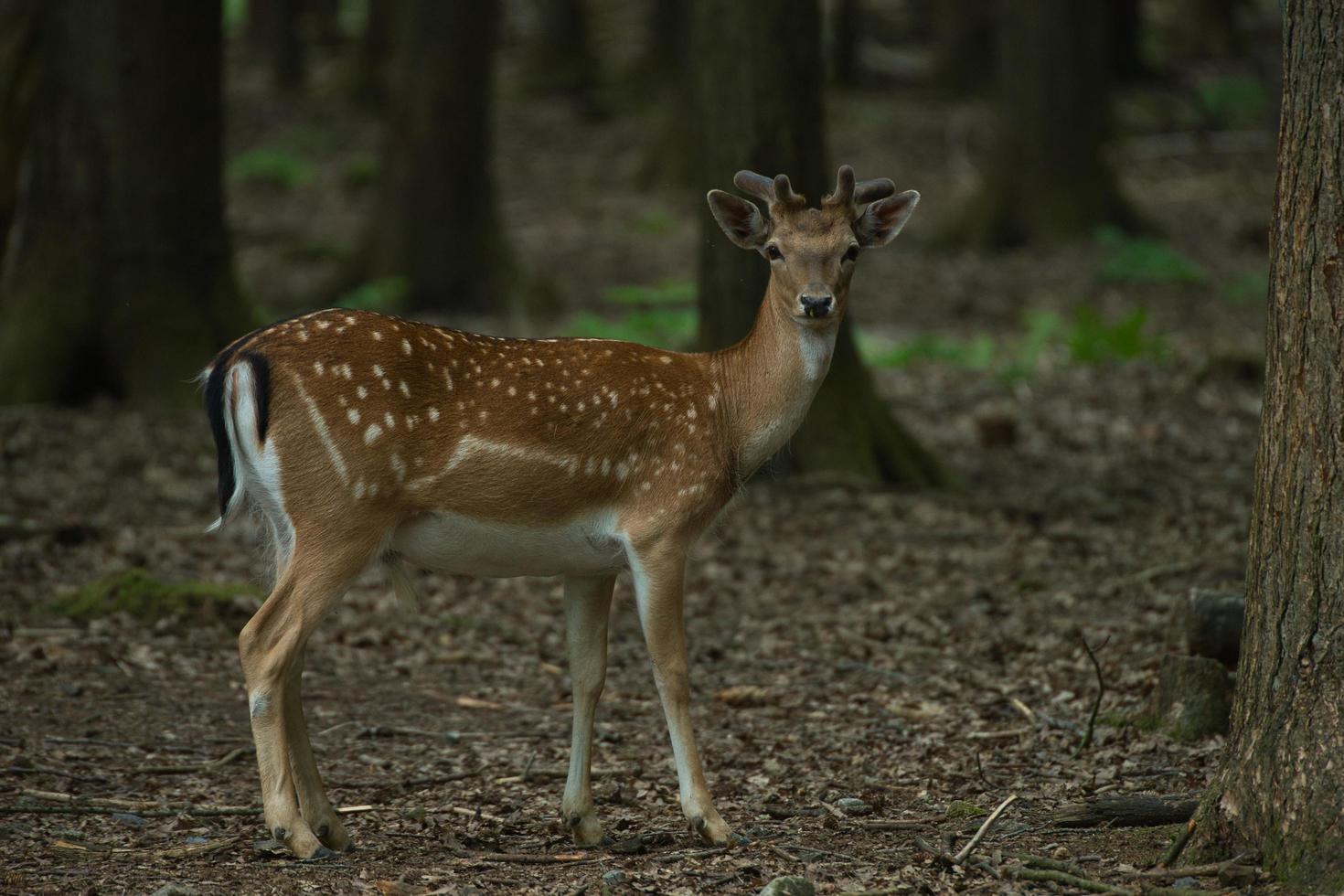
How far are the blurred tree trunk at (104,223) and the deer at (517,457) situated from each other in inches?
211

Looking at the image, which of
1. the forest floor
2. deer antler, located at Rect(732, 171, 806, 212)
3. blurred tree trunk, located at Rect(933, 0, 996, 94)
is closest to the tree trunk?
the forest floor

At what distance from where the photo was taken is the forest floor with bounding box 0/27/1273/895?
4.88 meters

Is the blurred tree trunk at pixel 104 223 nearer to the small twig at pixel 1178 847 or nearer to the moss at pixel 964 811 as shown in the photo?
the moss at pixel 964 811

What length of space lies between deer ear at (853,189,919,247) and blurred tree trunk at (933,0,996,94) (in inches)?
876

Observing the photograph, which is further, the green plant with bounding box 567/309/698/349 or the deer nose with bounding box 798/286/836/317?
the green plant with bounding box 567/309/698/349

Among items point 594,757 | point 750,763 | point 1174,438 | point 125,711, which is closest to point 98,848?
point 125,711

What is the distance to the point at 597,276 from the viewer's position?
17.3m

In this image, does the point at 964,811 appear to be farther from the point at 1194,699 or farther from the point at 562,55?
the point at 562,55

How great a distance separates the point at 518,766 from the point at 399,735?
0.62 m

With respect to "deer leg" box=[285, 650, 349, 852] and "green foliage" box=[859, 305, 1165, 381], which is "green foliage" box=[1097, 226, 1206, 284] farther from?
"deer leg" box=[285, 650, 349, 852]

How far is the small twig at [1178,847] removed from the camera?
175 inches

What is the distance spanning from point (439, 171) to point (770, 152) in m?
6.85

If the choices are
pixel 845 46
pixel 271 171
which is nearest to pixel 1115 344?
pixel 271 171

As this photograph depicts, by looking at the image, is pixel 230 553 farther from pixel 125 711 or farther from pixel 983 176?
pixel 983 176
